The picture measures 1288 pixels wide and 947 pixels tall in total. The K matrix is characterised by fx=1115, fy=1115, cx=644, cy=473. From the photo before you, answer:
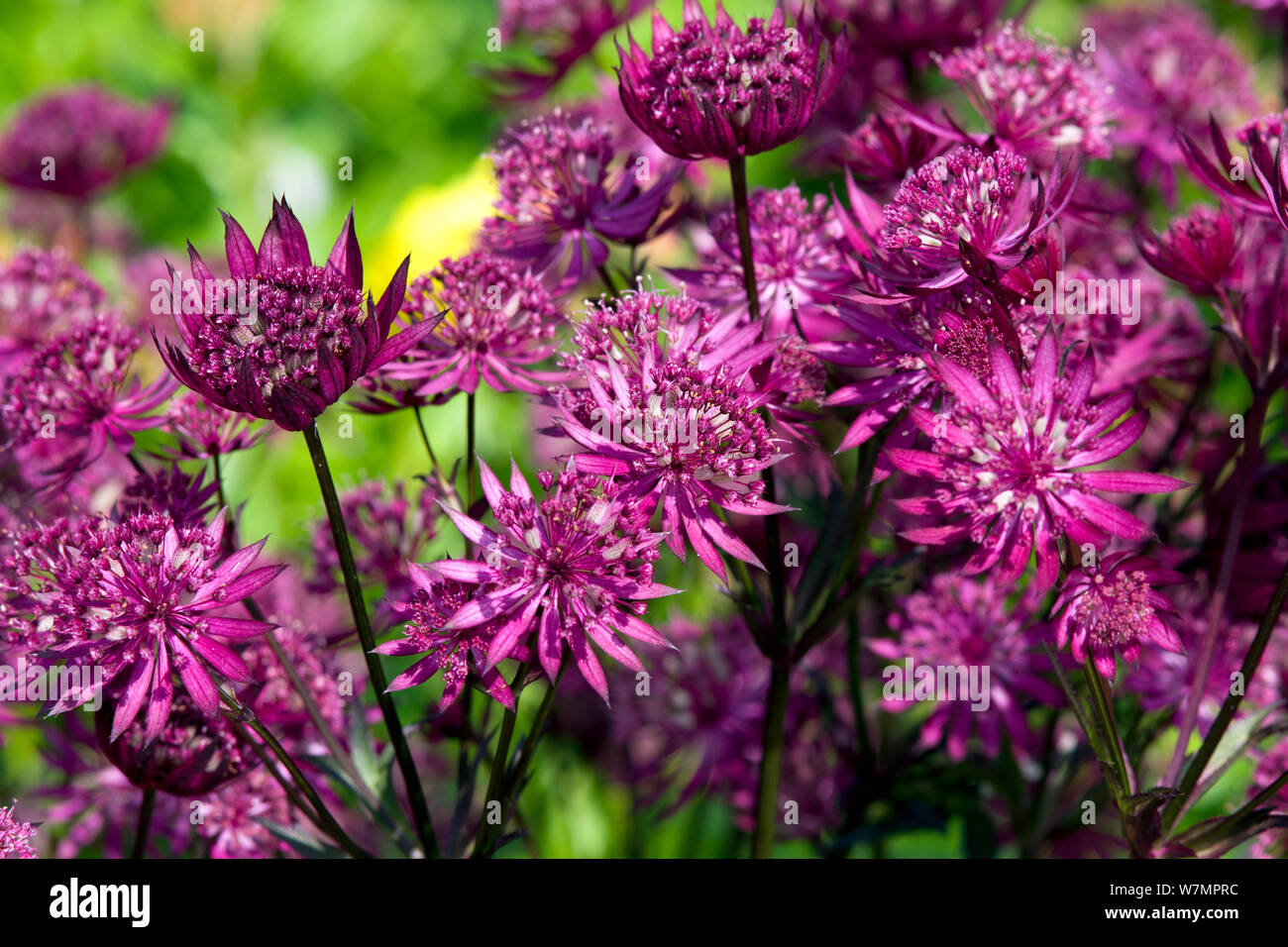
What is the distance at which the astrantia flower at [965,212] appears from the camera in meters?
0.96

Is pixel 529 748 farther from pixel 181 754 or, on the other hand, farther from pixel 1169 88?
pixel 1169 88

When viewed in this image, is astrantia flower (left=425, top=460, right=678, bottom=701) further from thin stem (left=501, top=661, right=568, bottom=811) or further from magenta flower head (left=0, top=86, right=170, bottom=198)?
magenta flower head (left=0, top=86, right=170, bottom=198)

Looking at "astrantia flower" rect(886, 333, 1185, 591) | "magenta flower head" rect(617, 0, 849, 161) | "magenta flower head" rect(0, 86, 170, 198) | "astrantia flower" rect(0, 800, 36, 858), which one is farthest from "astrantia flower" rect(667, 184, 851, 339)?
"magenta flower head" rect(0, 86, 170, 198)

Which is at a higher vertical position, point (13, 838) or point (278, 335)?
point (278, 335)

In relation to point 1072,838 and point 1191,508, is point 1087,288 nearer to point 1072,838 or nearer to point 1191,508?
point 1191,508

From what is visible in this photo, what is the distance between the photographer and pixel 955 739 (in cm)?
133

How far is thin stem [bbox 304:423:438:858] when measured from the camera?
3.06 ft

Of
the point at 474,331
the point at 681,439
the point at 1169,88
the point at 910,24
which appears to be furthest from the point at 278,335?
the point at 1169,88

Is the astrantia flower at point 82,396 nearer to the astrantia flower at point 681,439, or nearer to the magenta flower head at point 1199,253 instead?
the astrantia flower at point 681,439

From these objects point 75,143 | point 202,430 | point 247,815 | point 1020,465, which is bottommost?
point 247,815

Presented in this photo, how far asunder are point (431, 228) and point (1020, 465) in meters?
2.08

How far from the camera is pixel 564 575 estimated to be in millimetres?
956

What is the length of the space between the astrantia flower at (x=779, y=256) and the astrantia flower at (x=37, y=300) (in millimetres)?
794
